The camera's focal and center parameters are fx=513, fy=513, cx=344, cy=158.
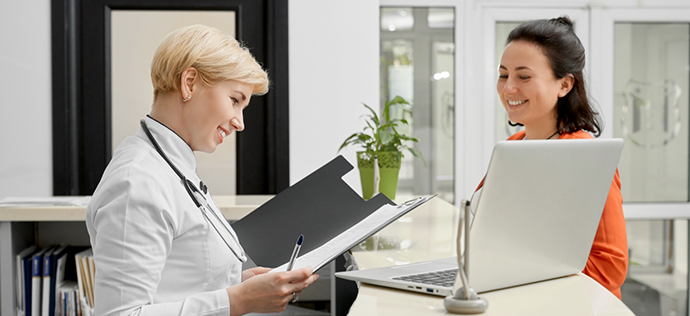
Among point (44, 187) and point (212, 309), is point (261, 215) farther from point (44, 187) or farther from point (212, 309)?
point (44, 187)

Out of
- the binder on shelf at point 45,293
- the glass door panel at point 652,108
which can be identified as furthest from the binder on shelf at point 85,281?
the glass door panel at point 652,108

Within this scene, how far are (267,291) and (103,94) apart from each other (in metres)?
2.00

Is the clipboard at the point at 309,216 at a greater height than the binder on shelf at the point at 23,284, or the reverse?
the clipboard at the point at 309,216

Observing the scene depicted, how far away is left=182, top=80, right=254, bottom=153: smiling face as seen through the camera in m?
1.06

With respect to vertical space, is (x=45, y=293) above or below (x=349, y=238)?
below

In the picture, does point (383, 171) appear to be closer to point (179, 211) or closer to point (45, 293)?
point (179, 211)

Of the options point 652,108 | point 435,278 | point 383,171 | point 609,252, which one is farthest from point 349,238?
point 652,108

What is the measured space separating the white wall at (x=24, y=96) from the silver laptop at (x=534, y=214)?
2.14m

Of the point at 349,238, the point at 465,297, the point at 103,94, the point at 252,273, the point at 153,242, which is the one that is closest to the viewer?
the point at 465,297

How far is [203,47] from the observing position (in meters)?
1.05

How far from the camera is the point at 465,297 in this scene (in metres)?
0.77

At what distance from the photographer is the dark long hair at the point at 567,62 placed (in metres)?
1.30

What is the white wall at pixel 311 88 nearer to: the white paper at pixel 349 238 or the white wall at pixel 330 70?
the white wall at pixel 330 70

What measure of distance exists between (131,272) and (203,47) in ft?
1.52
